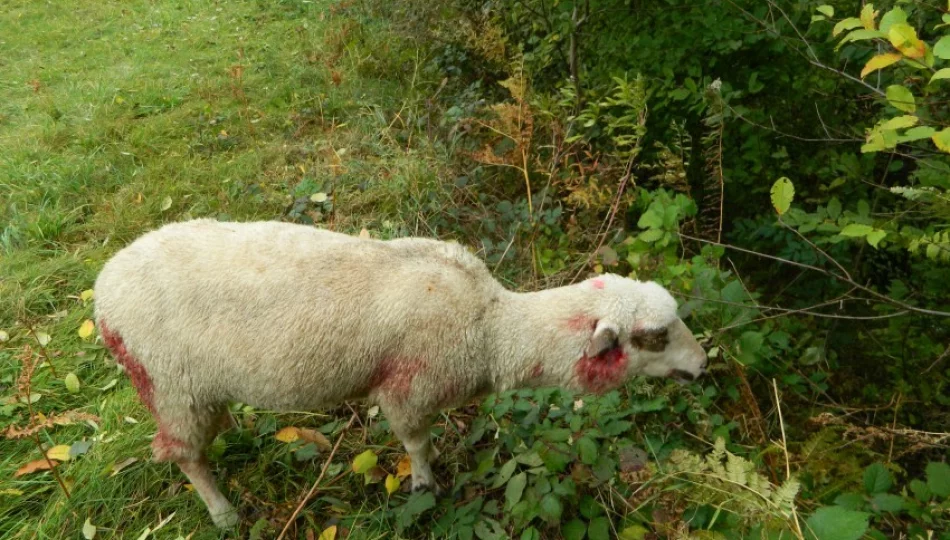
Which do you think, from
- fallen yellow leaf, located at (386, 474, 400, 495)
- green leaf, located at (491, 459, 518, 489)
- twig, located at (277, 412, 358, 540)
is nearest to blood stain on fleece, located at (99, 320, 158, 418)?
twig, located at (277, 412, 358, 540)

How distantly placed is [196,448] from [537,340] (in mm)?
1669

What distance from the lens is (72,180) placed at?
5.35 m

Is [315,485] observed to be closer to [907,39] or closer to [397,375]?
[397,375]

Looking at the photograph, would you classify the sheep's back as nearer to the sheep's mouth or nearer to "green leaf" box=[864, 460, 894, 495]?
the sheep's mouth

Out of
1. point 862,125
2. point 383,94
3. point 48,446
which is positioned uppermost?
point 862,125

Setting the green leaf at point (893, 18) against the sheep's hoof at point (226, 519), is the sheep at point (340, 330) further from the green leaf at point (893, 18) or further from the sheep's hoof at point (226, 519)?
the green leaf at point (893, 18)

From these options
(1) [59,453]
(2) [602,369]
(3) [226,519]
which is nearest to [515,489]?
(2) [602,369]

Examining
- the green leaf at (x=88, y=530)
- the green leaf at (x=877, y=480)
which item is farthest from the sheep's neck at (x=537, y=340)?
the green leaf at (x=88, y=530)

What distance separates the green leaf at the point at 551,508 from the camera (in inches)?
96.4

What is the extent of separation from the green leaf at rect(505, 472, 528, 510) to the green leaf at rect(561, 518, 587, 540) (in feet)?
0.78

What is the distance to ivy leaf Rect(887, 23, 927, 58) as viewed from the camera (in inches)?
65.1

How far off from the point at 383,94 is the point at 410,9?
0.97 metres

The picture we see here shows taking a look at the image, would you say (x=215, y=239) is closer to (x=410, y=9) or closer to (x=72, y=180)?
(x=72, y=180)

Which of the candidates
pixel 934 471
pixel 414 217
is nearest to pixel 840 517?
pixel 934 471
